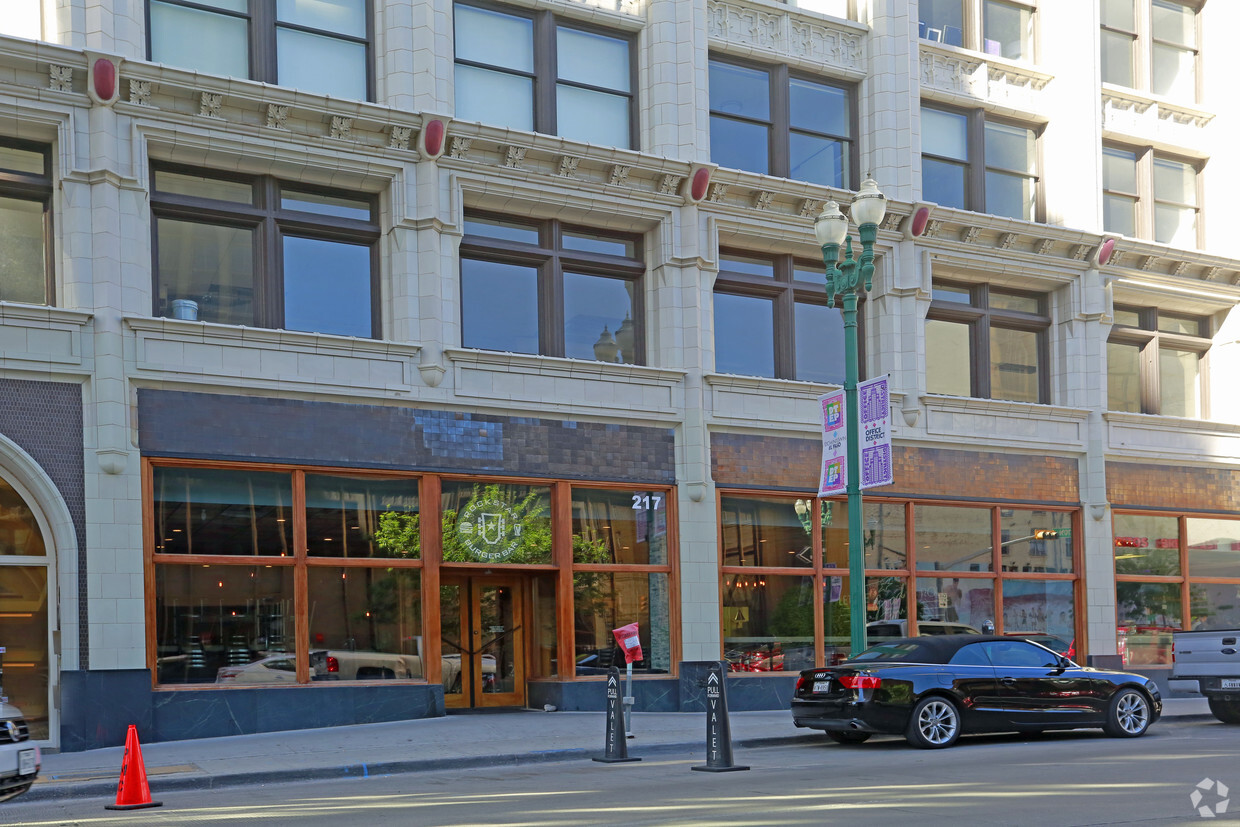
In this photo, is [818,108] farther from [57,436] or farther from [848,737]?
[57,436]

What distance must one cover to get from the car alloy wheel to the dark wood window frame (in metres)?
8.12

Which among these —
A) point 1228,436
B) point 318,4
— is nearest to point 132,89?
point 318,4

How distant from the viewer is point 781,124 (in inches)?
919

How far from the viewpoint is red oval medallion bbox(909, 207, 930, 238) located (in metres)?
23.8

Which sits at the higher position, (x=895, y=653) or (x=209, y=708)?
(x=895, y=653)

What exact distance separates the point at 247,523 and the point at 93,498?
2068 millimetres

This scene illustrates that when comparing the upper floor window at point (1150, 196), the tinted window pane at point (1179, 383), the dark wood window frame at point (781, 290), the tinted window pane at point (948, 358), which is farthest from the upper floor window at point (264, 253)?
the tinted window pane at point (1179, 383)

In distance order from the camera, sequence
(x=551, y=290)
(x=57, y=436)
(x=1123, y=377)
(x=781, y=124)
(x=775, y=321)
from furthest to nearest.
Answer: (x=1123, y=377), (x=781, y=124), (x=775, y=321), (x=551, y=290), (x=57, y=436)

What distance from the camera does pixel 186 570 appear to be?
17656 mm

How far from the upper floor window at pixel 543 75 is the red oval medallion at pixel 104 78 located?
17.2 ft

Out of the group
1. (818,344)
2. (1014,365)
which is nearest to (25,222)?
(818,344)

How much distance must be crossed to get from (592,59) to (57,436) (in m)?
10.5

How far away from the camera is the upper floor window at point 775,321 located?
74.3 ft

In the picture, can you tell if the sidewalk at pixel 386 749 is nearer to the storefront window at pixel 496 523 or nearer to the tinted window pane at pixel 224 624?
the tinted window pane at pixel 224 624
